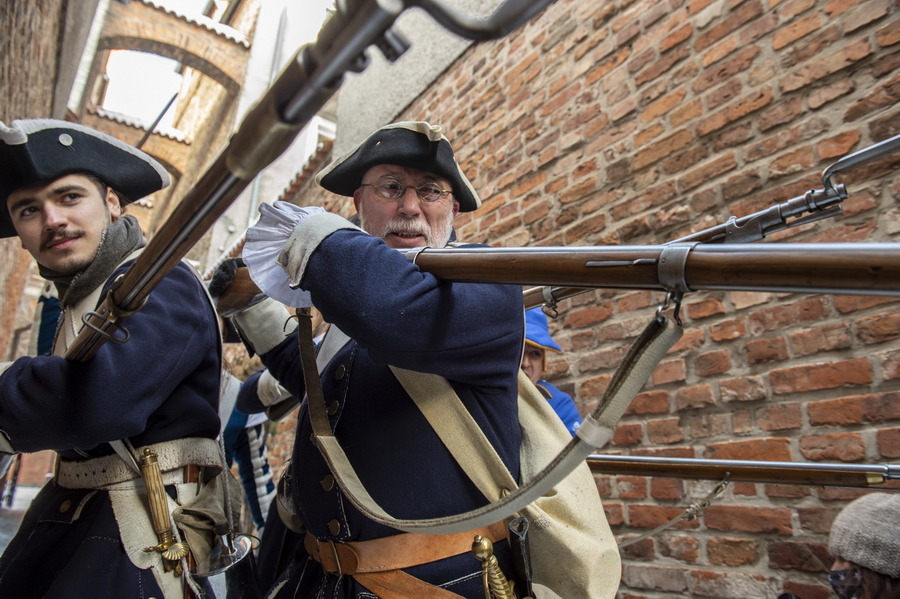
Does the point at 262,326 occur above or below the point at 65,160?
below

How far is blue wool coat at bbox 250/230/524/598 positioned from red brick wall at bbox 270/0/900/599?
1.03 m

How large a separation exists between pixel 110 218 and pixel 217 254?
8.21 metres

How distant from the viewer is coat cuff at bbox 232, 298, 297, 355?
1.62m

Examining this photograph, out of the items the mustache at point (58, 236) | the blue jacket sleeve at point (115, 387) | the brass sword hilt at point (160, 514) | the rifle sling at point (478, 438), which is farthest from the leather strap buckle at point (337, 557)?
the mustache at point (58, 236)

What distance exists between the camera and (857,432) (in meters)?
1.58

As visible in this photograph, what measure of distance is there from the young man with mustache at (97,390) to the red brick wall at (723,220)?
1.54 meters

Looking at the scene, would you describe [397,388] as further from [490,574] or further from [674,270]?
[674,270]

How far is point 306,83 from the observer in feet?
1.56

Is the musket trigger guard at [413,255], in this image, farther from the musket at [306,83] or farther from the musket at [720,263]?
the musket at [306,83]

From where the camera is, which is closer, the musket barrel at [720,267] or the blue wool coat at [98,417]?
the musket barrel at [720,267]

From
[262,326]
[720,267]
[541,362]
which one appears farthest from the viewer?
[541,362]

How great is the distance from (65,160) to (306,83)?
1.23m

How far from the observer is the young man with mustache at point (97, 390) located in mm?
1136

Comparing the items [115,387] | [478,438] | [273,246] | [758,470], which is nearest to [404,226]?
[273,246]
